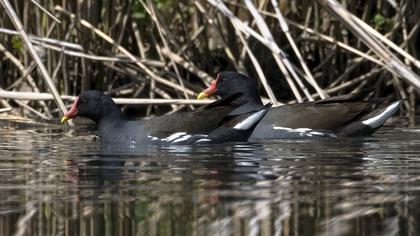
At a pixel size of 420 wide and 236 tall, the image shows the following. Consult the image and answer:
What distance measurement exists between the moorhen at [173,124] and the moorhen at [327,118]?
1.08 feet

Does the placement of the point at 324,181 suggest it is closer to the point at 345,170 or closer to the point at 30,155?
the point at 345,170

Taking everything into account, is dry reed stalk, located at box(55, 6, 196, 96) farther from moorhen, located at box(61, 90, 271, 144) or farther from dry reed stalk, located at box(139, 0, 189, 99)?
moorhen, located at box(61, 90, 271, 144)

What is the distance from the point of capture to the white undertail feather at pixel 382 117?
9.29m

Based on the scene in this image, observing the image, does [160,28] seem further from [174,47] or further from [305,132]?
[305,132]

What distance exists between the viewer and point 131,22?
37.4ft

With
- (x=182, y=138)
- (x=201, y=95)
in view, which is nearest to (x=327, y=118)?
(x=201, y=95)

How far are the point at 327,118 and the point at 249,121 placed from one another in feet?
2.71

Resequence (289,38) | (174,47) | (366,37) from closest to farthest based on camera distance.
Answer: (366,37) → (289,38) → (174,47)

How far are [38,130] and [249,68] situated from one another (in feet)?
8.04

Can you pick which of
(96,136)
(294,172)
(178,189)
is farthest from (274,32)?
(178,189)

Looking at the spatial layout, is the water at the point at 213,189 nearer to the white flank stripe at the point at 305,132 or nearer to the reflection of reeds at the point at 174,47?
the white flank stripe at the point at 305,132

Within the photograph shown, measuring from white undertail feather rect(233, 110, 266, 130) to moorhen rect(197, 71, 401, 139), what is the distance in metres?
0.33

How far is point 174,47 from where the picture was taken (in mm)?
11094

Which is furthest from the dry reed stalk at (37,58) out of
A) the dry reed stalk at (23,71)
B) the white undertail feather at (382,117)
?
the white undertail feather at (382,117)
